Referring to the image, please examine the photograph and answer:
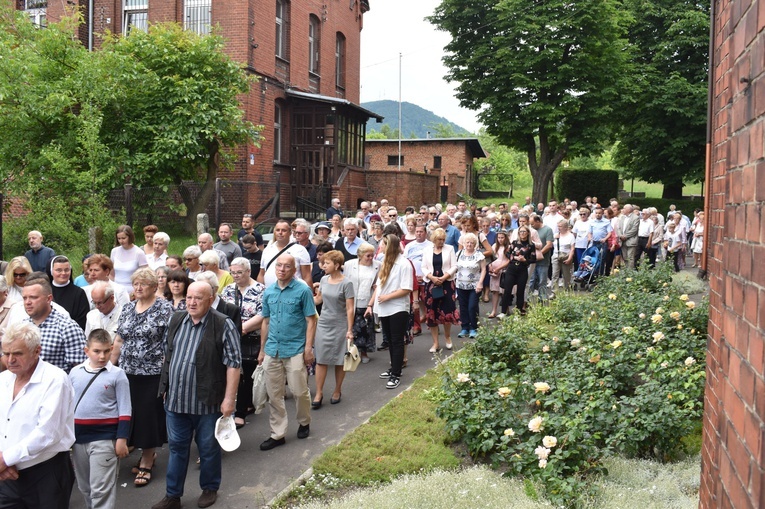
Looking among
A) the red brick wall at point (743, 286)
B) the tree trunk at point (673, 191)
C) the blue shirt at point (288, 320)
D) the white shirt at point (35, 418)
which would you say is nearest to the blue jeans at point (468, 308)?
the blue shirt at point (288, 320)

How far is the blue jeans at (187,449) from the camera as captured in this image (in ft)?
19.8

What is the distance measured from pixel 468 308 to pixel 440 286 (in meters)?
1.14

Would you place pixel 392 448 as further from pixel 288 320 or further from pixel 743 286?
pixel 743 286

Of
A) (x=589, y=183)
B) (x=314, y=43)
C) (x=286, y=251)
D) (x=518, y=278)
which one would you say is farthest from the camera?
(x=589, y=183)

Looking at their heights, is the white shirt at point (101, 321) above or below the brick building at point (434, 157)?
below

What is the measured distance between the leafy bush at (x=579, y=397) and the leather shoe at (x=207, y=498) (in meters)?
2.16

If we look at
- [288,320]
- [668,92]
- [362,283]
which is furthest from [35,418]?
[668,92]

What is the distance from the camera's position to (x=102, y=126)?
832 inches

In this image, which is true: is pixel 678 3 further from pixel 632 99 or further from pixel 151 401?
pixel 151 401

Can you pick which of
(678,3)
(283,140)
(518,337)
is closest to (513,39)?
(678,3)

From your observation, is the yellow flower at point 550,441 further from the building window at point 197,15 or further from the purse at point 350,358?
the building window at point 197,15

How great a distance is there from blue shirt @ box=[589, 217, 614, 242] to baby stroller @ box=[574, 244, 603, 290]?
0.26 metres

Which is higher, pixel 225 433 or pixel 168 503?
pixel 225 433

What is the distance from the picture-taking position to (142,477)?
21.8 ft
